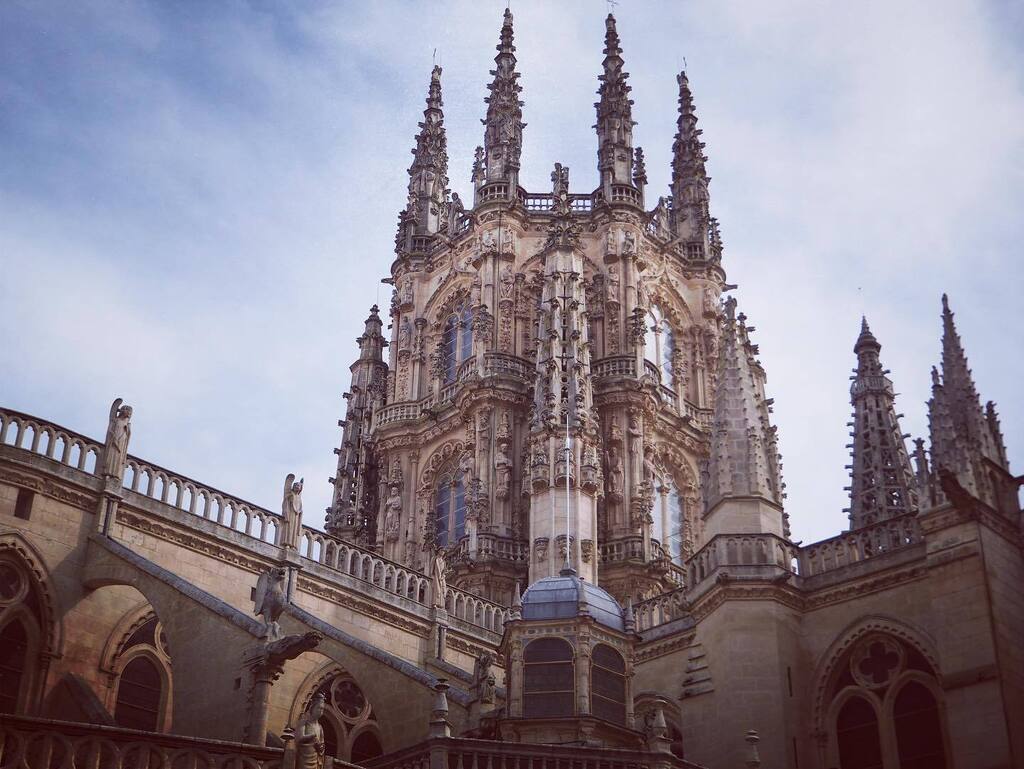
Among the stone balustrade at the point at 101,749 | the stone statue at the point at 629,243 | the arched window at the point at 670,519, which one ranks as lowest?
the stone balustrade at the point at 101,749

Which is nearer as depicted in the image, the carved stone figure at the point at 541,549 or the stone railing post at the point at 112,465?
the stone railing post at the point at 112,465

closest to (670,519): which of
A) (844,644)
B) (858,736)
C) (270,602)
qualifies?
(844,644)

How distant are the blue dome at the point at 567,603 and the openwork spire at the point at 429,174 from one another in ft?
92.4

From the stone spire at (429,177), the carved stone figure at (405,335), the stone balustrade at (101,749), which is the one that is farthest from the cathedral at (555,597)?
the stone spire at (429,177)

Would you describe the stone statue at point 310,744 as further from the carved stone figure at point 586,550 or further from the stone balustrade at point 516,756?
the carved stone figure at point 586,550

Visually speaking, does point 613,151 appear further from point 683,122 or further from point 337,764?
point 337,764

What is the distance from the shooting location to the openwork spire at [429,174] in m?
46.5

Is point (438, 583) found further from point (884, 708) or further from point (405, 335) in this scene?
point (405, 335)

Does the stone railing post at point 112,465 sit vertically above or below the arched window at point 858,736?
above

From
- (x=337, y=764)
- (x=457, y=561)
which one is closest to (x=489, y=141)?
(x=457, y=561)

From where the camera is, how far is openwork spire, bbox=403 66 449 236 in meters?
46.5

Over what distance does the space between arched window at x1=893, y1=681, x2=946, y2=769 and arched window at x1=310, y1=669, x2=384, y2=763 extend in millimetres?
9941

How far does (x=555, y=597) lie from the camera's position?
61.4 feet

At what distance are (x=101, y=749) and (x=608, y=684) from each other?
7.89 metres
